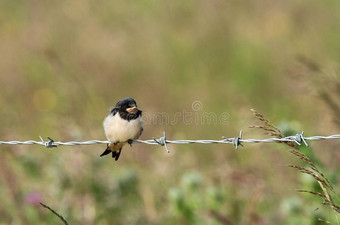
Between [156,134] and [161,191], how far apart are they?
242 centimetres

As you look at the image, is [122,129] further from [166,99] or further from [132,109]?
[166,99]

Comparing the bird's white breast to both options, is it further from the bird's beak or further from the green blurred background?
the green blurred background

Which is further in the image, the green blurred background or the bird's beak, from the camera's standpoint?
the green blurred background

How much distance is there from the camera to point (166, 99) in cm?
865

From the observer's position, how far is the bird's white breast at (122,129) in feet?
12.5

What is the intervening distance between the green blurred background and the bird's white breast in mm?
696

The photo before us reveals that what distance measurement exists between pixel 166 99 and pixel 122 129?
16.0 ft

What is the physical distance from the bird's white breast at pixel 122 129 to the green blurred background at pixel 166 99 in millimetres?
696

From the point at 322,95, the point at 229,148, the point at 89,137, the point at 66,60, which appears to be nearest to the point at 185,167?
the point at 89,137

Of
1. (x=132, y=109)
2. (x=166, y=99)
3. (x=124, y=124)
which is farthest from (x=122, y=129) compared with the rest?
(x=166, y=99)

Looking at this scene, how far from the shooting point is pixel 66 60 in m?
9.96

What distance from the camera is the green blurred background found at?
14.8 ft

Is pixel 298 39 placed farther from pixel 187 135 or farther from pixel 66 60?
pixel 66 60

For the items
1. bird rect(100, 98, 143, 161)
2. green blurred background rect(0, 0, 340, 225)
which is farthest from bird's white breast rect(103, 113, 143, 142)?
green blurred background rect(0, 0, 340, 225)
